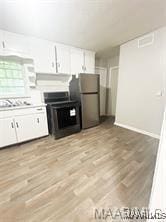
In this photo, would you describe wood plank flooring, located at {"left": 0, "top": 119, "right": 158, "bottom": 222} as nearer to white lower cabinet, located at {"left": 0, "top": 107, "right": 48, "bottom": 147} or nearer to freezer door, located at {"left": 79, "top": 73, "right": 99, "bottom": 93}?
white lower cabinet, located at {"left": 0, "top": 107, "right": 48, "bottom": 147}

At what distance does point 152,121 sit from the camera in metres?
2.83

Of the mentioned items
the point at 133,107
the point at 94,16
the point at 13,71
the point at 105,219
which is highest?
the point at 94,16

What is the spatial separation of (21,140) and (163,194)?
2.60 m

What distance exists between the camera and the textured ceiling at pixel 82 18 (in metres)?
1.72

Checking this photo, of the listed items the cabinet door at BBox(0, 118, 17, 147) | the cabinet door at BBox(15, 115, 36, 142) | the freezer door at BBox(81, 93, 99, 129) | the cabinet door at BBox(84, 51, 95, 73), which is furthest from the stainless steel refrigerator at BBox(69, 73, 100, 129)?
the cabinet door at BBox(0, 118, 17, 147)

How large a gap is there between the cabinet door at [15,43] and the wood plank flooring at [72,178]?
6.87ft

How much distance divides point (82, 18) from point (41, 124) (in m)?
2.35

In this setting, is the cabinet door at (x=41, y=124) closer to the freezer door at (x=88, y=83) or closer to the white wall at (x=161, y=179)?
the freezer door at (x=88, y=83)

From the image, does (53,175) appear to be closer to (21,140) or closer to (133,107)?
(21,140)

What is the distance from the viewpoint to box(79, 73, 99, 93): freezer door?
3139mm

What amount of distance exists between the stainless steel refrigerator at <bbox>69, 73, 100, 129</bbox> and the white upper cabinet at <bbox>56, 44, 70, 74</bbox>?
0.37 m

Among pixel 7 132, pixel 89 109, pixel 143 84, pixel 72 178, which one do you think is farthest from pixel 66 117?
pixel 143 84

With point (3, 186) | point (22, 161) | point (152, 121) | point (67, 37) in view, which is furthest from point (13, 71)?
point (152, 121)

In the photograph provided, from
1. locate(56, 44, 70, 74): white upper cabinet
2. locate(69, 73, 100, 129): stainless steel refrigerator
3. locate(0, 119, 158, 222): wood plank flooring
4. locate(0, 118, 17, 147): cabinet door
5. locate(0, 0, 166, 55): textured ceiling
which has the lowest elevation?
locate(0, 119, 158, 222): wood plank flooring
